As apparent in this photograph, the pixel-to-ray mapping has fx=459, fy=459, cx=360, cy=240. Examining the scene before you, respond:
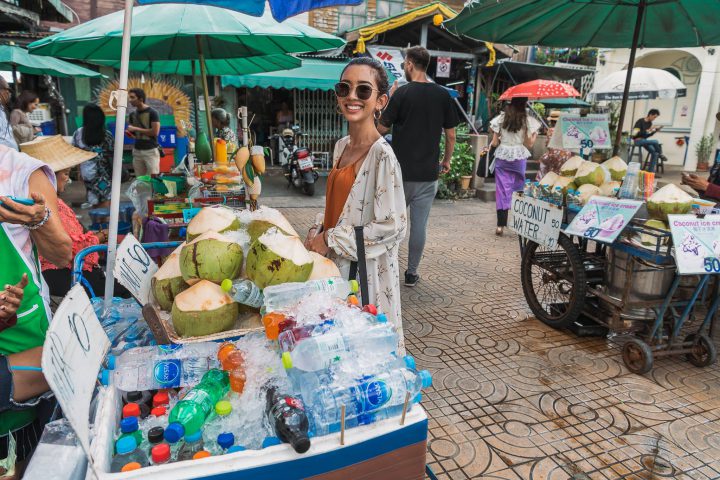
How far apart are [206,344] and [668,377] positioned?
10.2 feet

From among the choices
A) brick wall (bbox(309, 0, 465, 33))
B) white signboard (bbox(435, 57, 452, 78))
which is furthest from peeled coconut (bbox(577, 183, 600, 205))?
brick wall (bbox(309, 0, 465, 33))

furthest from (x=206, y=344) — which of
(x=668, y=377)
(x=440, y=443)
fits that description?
(x=668, y=377)

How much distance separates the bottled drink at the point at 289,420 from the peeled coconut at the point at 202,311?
0.37 m

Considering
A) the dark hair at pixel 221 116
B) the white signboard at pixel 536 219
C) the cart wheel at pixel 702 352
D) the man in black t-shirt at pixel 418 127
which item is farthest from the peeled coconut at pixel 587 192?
the dark hair at pixel 221 116

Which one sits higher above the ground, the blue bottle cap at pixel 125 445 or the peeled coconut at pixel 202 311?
the peeled coconut at pixel 202 311

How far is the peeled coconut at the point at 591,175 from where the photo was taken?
343cm

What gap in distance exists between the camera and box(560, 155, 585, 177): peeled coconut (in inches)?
141

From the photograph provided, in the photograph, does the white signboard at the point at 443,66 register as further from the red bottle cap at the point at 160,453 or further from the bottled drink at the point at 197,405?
the red bottle cap at the point at 160,453

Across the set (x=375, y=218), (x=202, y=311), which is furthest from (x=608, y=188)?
(x=202, y=311)

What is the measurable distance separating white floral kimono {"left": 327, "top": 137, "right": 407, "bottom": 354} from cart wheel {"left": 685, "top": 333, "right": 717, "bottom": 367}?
2428mm

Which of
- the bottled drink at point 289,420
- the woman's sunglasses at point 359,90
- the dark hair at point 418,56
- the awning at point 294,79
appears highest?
the awning at point 294,79

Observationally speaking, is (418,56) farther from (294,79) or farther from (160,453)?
(294,79)

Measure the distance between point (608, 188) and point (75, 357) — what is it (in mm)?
3529

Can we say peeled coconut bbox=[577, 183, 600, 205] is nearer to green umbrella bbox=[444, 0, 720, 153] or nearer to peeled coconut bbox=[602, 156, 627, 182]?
peeled coconut bbox=[602, 156, 627, 182]
